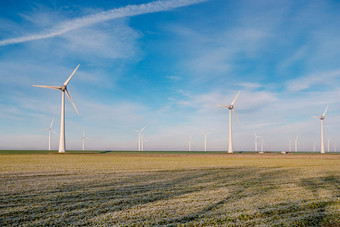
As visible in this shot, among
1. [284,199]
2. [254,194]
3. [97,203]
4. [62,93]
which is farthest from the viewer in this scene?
[62,93]

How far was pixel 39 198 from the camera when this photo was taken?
10.3 meters

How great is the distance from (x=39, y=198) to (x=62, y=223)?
3951mm

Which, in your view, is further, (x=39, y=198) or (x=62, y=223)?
(x=39, y=198)

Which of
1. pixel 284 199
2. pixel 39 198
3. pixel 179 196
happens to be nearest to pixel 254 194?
pixel 284 199

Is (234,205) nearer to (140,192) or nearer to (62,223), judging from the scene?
(140,192)

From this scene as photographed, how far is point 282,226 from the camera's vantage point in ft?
22.8

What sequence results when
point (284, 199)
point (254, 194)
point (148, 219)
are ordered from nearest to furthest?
point (148, 219), point (284, 199), point (254, 194)

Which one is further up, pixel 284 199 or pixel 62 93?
pixel 62 93

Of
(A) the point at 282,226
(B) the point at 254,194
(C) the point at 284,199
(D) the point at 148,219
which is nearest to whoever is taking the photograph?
(A) the point at 282,226

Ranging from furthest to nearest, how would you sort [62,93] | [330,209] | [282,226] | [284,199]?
[62,93], [284,199], [330,209], [282,226]

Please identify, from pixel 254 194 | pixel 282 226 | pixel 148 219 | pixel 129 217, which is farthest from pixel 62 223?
pixel 254 194

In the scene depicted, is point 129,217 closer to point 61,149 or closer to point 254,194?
point 254,194

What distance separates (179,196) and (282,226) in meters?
4.68

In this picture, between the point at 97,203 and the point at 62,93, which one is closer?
the point at 97,203
